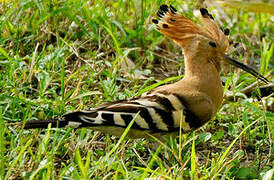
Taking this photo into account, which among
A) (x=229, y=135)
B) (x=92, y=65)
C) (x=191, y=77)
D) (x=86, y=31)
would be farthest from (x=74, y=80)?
(x=229, y=135)

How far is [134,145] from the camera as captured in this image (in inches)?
118

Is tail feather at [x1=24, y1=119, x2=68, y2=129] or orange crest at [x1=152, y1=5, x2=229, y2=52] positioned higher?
orange crest at [x1=152, y1=5, x2=229, y2=52]

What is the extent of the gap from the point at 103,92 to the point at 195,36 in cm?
77

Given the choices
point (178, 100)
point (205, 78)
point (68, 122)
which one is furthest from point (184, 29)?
point (68, 122)

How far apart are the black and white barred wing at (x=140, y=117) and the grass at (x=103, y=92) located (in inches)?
3.9

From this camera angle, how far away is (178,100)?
2.87 metres

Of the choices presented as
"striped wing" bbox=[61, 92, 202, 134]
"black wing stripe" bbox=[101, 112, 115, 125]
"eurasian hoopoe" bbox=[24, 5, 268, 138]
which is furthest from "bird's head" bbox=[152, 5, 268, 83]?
"black wing stripe" bbox=[101, 112, 115, 125]

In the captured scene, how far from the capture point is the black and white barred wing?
2.64 meters

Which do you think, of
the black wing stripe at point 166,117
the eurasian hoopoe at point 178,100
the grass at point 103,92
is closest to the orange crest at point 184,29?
the eurasian hoopoe at point 178,100

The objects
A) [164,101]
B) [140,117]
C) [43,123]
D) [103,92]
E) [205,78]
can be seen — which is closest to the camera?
[43,123]

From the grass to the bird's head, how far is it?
0.85ft

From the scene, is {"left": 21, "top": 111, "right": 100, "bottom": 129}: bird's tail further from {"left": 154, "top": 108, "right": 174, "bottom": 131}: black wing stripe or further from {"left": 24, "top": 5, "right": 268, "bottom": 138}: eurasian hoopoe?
{"left": 154, "top": 108, "right": 174, "bottom": 131}: black wing stripe

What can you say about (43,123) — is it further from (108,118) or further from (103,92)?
(103,92)

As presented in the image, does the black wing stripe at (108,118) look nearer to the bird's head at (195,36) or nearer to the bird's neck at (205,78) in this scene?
the bird's neck at (205,78)
